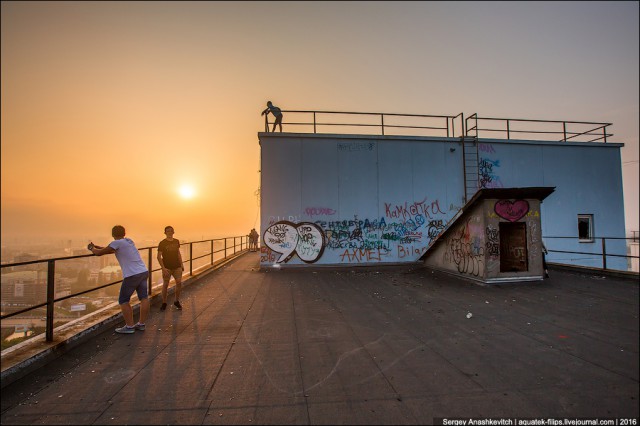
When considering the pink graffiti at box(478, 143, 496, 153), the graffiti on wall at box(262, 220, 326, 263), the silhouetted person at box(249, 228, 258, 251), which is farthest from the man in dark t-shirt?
the silhouetted person at box(249, 228, 258, 251)

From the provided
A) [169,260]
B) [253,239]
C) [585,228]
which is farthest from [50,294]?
[253,239]

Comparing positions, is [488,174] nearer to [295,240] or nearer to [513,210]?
[513,210]

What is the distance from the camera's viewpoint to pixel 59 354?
416cm

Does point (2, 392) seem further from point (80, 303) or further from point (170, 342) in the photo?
point (80, 303)

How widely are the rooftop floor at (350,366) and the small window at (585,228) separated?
10214 mm

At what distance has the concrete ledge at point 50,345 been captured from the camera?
3492 millimetres

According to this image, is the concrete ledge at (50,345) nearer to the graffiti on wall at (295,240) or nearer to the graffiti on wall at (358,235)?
the graffiti on wall at (295,240)

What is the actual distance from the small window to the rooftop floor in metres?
10.2

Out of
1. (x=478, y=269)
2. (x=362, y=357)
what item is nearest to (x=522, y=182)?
(x=478, y=269)

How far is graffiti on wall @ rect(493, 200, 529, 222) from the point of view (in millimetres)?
9367

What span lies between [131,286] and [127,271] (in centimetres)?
28

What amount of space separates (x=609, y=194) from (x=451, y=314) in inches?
638

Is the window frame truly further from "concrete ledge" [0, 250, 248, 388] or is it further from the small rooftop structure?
"concrete ledge" [0, 250, 248, 388]

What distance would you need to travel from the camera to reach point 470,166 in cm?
1438
